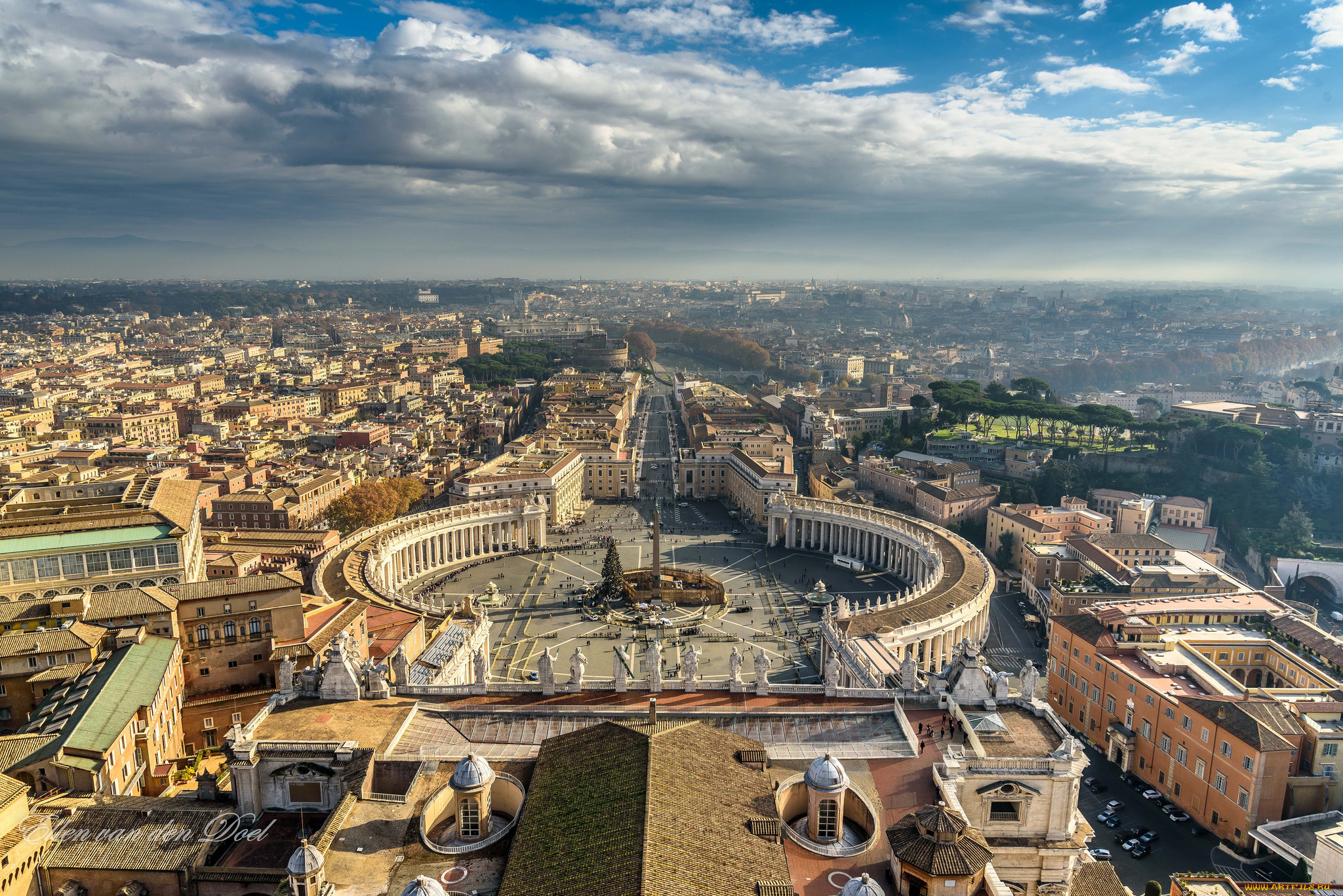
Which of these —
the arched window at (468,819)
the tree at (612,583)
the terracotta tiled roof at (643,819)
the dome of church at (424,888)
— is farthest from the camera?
the tree at (612,583)

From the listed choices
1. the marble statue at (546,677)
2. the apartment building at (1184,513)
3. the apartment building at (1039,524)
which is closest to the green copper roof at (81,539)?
the marble statue at (546,677)

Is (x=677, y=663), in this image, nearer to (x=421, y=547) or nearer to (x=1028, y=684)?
(x=1028, y=684)

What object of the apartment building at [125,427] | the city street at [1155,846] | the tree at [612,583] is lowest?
the city street at [1155,846]

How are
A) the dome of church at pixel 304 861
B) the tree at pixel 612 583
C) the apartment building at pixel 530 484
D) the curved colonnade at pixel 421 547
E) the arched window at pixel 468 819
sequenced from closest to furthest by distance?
the dome of church at pixel 304 861
the arched window at pixel 468 819
the curved colonnade at pixel 421 547
the tree at pixel 612 583
the apartment building at pixel 530 484

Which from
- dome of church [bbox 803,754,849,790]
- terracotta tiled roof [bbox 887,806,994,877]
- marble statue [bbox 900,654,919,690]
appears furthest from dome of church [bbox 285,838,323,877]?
marble statue [bbox 900,654,919,690]

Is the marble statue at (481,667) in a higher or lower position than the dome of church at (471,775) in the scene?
lower

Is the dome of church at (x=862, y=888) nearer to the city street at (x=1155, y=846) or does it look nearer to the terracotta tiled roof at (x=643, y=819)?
the terracotta tiled roof at (x=643, y=819)

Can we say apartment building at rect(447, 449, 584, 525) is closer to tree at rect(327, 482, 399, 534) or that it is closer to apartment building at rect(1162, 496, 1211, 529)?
tree at rect(327, 482, 399, 534)
